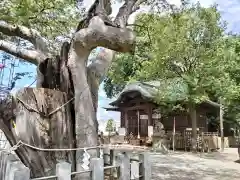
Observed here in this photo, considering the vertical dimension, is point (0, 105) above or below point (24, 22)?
below

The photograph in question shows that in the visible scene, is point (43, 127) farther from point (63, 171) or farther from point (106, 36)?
point (63, 171)

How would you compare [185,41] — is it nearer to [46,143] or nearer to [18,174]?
[46,143]

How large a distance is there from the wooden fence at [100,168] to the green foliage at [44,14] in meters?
4.25

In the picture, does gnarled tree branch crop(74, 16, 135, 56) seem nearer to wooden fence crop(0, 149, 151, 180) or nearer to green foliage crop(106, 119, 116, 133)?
wooden fence crop(0, 149, 151, 180)

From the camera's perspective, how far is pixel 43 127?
5.25 m

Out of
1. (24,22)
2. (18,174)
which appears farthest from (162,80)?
(18,174)

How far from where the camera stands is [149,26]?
9148 mm

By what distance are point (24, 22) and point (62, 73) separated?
2.45 meters

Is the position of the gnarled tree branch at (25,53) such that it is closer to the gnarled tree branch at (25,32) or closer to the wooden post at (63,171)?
the gnarled tree branch at (25,32)

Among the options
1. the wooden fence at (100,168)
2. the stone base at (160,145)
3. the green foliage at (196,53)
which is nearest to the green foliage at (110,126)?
the stone base at (160,145)

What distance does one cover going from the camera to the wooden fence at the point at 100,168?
2912 mm

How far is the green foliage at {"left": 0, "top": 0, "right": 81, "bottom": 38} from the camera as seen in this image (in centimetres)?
724

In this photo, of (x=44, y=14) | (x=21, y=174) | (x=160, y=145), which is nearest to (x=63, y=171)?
(x=21, y=174)

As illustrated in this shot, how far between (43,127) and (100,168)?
6.51ft
